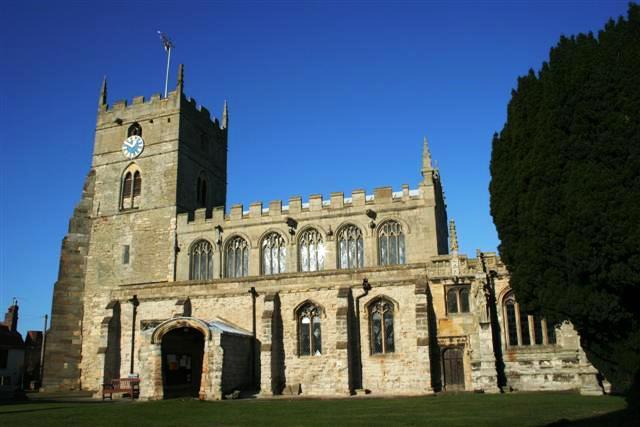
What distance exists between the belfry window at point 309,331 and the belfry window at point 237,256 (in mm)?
9107

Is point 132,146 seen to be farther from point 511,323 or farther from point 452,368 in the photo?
point 511,323

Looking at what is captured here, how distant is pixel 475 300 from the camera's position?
2727 cm

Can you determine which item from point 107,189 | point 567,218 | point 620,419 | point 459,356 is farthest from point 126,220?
point 620,419

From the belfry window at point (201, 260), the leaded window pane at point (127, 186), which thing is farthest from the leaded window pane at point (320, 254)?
the leaded window pane at point (127, 186)

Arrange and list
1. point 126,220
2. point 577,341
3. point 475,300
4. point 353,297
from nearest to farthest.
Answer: point 577,341, point 475,300, point 353,297, point 126,220

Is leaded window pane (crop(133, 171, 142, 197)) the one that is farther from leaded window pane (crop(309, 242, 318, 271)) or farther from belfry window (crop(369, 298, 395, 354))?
belfry window (crop(369, 298, 395, 354))

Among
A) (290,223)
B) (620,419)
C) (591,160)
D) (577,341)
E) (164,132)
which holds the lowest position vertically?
(620,419)

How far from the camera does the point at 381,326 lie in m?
28.9

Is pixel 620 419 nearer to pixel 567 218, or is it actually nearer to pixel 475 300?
pixel 567 218

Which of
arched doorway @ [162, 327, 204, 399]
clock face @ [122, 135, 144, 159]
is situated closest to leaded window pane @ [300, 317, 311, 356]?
arched doorway @ [162, 327, 204, 399]

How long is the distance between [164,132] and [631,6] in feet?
106

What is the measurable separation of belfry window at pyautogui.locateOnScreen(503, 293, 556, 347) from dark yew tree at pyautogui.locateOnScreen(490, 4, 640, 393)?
7.81m

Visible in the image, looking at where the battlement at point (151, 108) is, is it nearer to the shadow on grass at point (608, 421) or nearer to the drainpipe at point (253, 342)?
the drainpipe at point (253, 342)

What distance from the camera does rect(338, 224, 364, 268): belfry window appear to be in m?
Result: 36.1
